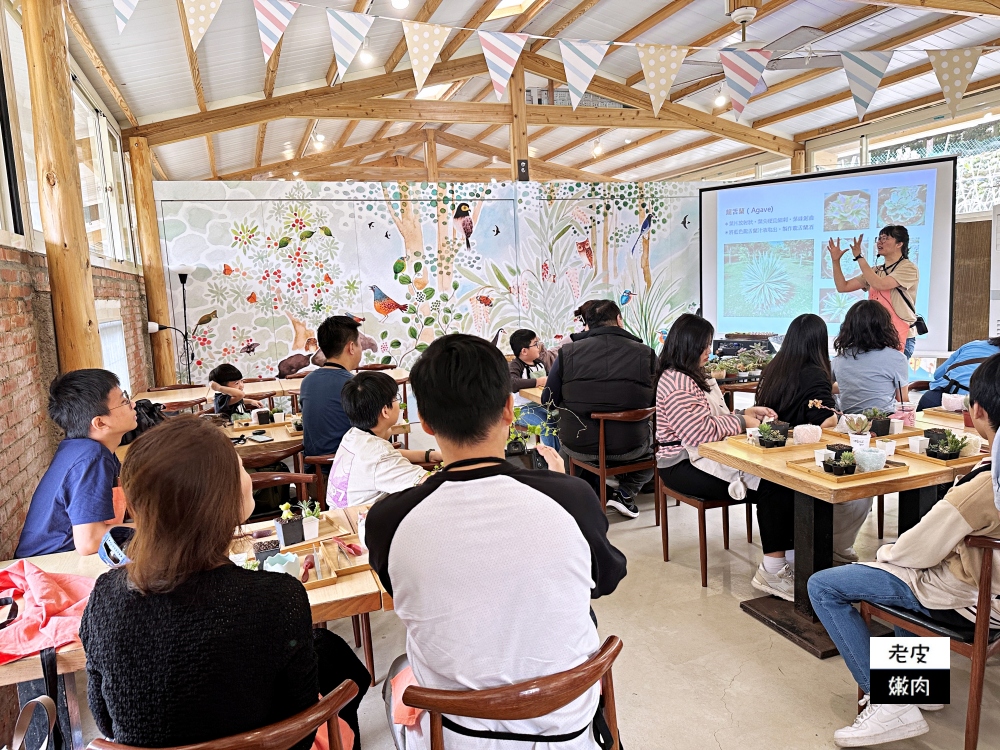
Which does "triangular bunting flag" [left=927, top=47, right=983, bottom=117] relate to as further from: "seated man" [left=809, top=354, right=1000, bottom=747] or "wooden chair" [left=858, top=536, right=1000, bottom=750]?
"wooden chair" [left=858, top=536, right=1000, bottom=750]

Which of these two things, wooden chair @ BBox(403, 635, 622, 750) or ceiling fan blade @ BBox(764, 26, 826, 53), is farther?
ceiling fan blade @ BBox(764, 26, 826, 53)

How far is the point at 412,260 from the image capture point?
735cm

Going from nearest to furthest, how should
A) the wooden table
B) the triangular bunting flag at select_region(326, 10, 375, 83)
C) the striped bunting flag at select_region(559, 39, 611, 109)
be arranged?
1. the wooden table
2. the triangular bunting flag at select_region(326, 10, 375, 83)
3. the striped bunting flag at select_region(559, 39, 611, 109)

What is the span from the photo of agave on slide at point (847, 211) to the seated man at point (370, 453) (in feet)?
17.9

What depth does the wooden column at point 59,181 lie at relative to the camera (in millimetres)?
3152

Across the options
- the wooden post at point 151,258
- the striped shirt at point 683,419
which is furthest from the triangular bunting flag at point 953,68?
the wooden post at point 151,258

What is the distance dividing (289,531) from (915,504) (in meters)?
2.61

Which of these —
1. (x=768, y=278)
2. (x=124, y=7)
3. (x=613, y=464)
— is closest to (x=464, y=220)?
(x=768, y=278)

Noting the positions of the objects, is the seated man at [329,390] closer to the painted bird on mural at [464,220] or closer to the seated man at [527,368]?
the seated man at [527,368]

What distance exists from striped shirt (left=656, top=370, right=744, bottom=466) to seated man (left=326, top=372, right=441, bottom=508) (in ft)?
4.70

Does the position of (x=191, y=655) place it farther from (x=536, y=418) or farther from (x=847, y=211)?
(x=847, y=211)

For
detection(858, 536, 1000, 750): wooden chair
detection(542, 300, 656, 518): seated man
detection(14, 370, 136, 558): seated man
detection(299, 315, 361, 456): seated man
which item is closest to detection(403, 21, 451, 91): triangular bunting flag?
detection(299, 315, 361, 456): seated man

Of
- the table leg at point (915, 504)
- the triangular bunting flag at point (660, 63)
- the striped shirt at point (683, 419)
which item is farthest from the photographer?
the triangular bunting flag at point (660, 63)

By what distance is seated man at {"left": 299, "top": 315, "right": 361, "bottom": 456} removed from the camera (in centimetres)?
343
